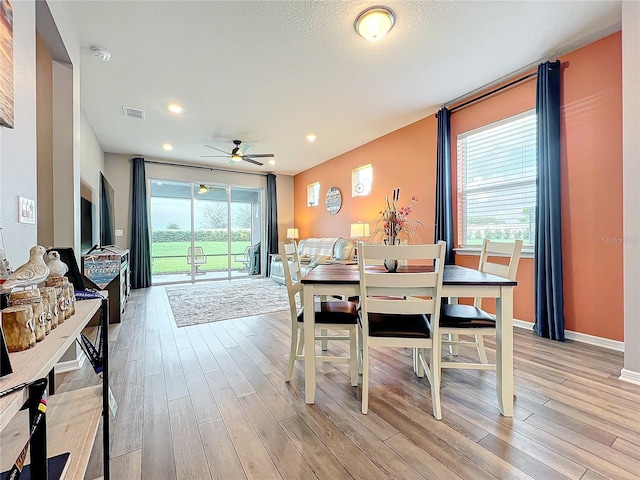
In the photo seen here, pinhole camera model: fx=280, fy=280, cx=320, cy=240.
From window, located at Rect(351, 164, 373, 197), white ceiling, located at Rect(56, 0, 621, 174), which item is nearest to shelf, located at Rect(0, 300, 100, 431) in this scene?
white ceiling, located at Rect(56, 0, 621, 174)

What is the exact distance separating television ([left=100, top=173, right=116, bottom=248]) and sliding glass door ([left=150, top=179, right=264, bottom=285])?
1.07 m

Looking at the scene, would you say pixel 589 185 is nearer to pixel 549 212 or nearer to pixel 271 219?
pixel 549 212

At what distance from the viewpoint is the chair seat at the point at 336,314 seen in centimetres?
193

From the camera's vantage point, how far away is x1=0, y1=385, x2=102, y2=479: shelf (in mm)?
817

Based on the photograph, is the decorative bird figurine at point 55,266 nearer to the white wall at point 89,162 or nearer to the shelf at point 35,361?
the shelf at point 35,361

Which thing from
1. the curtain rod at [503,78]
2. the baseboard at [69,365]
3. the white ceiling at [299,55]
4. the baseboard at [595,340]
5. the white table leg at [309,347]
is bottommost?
the baseboard at [69,365]

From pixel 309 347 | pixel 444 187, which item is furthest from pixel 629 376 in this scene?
pixel 444 187

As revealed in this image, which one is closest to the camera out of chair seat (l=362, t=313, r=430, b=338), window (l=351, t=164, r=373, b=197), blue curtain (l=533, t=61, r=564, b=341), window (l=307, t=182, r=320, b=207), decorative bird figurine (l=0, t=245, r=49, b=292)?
decorative bird figurine (l=0, t=245, r=49, b=292)

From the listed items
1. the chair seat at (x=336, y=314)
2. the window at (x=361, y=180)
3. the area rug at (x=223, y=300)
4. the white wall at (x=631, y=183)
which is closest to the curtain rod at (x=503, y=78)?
the white wall at (x=631, y=183)

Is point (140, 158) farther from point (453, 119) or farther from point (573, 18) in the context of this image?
point (573, 18)

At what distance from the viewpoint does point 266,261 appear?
7.24 metres

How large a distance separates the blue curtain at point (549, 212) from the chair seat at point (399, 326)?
1.76m

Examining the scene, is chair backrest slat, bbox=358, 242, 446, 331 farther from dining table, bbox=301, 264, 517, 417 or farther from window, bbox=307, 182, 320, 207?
window, bbox=307, 182, 320, 207

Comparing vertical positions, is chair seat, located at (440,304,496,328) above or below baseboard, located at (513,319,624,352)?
above
